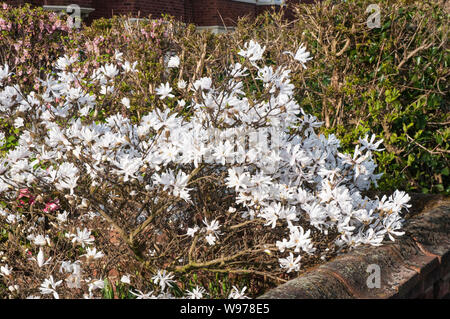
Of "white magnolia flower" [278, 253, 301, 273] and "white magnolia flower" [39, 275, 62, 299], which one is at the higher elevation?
"white magnolia flower" [278, 253, 301, 273]

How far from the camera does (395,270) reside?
2.89m

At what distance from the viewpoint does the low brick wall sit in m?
2.57

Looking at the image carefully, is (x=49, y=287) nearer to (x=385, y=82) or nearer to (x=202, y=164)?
(x=202, y=164)

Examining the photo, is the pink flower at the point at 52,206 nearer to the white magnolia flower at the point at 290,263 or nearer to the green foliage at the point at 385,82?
the green foliage at the point at 385,82

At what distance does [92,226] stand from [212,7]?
15.9 meters

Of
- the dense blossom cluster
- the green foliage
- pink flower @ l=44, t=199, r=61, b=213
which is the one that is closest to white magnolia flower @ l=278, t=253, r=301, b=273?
the dense blossom cluster

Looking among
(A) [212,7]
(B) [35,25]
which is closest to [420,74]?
(B) [35,25]

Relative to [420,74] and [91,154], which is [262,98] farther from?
[420,74]

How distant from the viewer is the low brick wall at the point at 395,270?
2.57 m

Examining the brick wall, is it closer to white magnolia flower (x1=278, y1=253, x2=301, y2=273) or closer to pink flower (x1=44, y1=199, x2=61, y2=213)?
pink flower (x1=44, y1=199, x2=61, y2=213)

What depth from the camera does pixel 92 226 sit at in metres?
3.39

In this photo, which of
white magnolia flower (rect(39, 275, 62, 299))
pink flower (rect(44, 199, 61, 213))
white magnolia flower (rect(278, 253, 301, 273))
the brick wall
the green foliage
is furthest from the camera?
the brick wall

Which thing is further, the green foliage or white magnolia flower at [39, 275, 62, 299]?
the green foliage

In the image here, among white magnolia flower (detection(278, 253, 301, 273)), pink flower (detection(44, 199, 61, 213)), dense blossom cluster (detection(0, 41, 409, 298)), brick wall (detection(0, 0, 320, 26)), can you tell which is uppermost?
brick wall (detection(0, 0, 320, 26))
